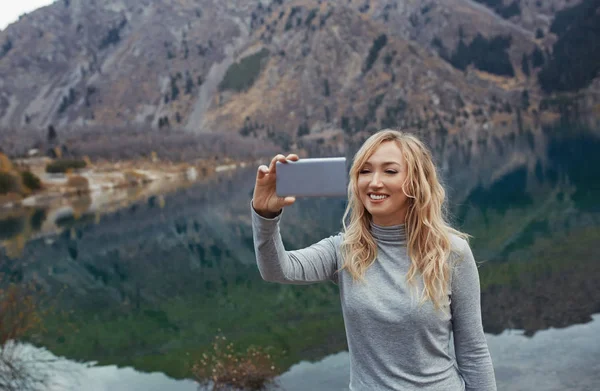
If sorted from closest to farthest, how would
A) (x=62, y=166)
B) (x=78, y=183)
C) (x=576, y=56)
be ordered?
1. (x=78, y=183)
2. (x=62, y=166)
3. (x=576, y=56)

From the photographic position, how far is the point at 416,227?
7.14ft

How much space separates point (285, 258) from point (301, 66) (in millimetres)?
135290

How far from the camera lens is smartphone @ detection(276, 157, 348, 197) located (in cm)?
195

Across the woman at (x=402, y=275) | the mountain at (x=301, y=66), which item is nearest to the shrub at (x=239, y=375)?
the woman at (x=402, y=275)

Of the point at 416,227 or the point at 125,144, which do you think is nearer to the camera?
the point at 416,227

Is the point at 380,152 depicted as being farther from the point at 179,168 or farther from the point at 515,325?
the point at 179,168

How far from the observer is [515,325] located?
1060 centimetres

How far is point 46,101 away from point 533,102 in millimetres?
117113

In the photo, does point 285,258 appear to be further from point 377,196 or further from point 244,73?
point 244,73

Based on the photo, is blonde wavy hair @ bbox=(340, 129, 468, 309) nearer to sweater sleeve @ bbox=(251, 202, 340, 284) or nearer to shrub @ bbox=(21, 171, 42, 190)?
sweater sleeve @ bbox=(251, 202, 340, 284)

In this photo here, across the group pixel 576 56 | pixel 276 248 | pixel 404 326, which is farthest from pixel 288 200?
pixel 576 56

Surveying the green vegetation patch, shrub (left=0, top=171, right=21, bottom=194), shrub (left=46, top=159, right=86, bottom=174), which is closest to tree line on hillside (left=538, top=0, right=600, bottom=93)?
the green vegetation patch

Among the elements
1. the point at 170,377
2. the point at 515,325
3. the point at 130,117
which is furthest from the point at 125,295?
the point at 130,117

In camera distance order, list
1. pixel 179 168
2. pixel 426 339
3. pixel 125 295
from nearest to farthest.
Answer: pixel 426 339
pixel 125 295
pixel 179 168
